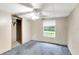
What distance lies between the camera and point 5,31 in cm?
169

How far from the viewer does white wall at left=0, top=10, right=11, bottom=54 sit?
1.66 metres

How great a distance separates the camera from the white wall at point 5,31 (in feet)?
5.43

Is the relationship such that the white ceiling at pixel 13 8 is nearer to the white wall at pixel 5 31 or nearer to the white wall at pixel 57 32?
the white wall at pixel 5 31

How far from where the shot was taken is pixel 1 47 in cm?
166

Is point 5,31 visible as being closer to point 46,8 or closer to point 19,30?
point 19,30

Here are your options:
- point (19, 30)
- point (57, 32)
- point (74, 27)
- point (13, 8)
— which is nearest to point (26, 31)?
point (19, 30)

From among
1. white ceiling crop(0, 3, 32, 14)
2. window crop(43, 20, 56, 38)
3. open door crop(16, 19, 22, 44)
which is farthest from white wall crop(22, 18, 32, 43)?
window crop(43, 20, 56, 38)

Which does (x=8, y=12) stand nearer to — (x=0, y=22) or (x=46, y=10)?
(x=0, y=22)

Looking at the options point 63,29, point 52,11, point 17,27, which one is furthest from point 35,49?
point 52,11

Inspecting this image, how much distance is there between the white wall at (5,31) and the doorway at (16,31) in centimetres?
7

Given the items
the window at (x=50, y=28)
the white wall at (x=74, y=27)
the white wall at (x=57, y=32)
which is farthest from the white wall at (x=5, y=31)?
the white wall at (x=74, y=27)

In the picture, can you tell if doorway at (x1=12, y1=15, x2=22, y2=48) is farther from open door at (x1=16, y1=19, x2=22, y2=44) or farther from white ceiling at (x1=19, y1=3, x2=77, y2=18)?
white ceiling at (x1=19, y1=3, x2=77, y2=18)

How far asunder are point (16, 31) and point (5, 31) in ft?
0.69

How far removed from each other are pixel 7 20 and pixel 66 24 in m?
1.10
